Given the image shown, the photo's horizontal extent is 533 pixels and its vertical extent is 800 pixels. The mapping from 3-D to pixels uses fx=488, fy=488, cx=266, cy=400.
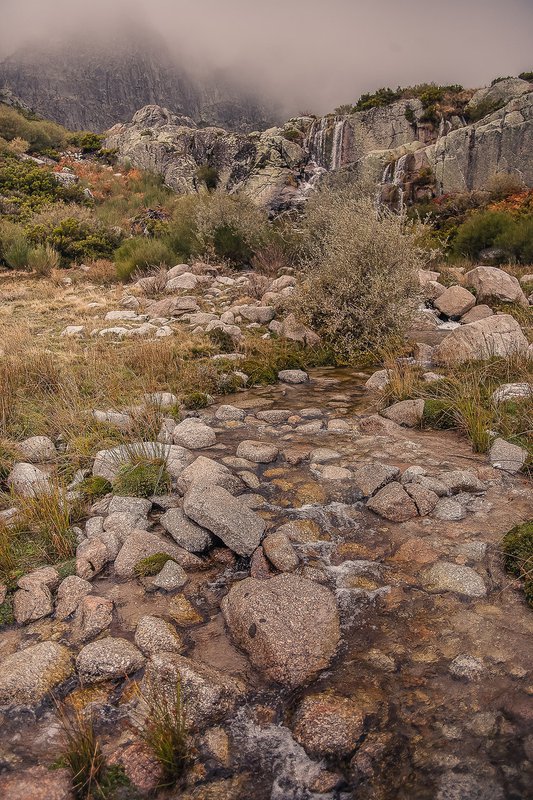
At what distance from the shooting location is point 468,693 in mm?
2303

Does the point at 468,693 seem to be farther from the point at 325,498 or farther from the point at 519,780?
the point at 325,498

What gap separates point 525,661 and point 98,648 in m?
2.18

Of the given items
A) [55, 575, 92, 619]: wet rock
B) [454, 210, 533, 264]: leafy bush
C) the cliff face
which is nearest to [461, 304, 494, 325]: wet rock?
[454, 210, 533, 264]: leafy bush

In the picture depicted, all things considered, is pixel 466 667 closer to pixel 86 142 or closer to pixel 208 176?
pixel 208 176

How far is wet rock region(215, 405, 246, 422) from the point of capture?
20.1 ft

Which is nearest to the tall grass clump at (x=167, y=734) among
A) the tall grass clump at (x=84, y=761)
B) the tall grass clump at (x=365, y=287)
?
the tall grass clump at (x=84, y=761)

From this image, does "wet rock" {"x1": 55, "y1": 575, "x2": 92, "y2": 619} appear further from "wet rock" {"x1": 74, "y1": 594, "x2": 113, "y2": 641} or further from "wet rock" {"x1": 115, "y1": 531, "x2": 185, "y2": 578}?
"wet rock" {"x1": 115, "y1": 531, "x2": 185, "y2": 578}

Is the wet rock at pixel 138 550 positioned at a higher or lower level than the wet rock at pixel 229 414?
higher

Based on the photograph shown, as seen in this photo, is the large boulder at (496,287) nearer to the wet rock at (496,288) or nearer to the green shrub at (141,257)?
the wet rock at (496,288)

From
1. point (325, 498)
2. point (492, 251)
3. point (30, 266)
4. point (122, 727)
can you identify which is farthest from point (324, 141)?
point (122, 727)

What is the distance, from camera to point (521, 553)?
307cm

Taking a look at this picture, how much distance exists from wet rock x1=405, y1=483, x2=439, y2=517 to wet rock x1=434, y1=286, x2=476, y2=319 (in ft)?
29.8

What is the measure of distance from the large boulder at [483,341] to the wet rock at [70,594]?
593cm

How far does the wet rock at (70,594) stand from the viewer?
2.97 m
